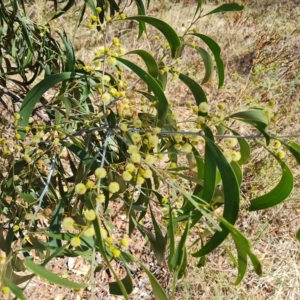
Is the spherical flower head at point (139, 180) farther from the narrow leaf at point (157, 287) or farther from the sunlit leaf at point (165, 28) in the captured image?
the sunlit leaf at point (165, 28)

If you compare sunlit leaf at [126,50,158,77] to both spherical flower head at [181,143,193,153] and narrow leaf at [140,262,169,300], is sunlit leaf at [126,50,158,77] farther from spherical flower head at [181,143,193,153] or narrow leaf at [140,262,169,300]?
narrow leaf at [140,262,169,300]

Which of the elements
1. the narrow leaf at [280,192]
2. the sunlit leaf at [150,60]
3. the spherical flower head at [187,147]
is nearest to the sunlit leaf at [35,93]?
the sunlit leaf at [150,60]

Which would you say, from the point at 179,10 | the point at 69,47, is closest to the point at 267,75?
the point at 179,10

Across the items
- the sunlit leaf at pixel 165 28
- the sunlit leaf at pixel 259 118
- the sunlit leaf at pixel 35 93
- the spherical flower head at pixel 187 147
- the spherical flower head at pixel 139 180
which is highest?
the sunlit leaf at pixel 165 28

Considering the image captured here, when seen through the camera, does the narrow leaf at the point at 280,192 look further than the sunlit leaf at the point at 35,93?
No

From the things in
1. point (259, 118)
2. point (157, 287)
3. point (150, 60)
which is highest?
point (150, 60)

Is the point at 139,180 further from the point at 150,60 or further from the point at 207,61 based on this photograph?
the point at 207,61

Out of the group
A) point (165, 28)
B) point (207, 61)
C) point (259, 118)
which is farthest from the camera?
point (207, 61)

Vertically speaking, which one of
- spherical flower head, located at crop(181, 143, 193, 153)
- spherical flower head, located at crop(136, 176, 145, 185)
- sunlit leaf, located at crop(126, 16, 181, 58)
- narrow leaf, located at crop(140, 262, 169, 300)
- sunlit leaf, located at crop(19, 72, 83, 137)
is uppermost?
sunlit leaf, located at crop(126, 16, 181, 58)

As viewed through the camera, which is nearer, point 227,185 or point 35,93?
point 227,185

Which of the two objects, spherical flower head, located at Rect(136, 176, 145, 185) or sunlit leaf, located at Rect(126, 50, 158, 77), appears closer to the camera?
spherical flower head, located at Rect(136, 176, 145, 185)

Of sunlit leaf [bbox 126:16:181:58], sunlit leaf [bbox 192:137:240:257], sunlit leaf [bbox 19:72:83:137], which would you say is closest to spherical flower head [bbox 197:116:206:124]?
sunlit leaf [bbox 192:137:240:257]

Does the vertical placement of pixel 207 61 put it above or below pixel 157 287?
above

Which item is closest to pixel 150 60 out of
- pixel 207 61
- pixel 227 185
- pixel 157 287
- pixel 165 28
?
pixel 165 28
